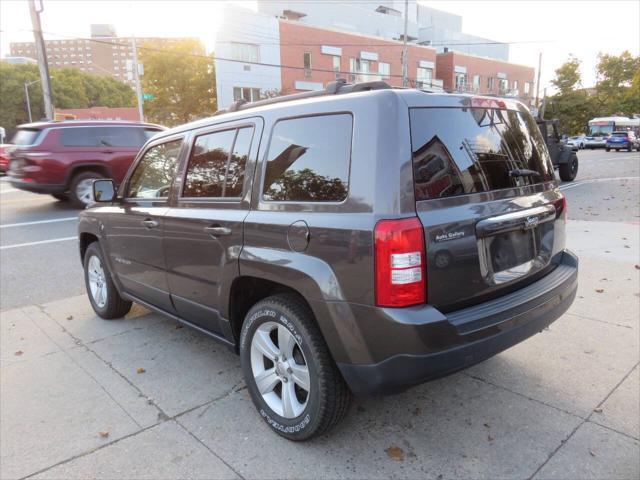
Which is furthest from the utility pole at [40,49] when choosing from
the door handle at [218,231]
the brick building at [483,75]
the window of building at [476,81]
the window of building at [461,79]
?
the window of building at [476,81]

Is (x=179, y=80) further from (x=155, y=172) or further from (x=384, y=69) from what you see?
(x=155, y=172)

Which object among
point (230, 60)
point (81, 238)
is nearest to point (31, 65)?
point (230, 60)

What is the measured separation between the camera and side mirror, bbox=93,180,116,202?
4.14 m

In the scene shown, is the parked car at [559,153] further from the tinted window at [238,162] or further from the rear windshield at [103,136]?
the tinted window at [238,162]

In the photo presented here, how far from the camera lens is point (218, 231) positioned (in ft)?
9.76

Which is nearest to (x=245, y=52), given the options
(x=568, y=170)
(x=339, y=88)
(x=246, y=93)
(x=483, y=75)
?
(x=246, y=93)

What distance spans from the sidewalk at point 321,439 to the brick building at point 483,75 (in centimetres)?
5297

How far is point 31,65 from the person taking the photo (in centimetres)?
7100

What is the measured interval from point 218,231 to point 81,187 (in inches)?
385

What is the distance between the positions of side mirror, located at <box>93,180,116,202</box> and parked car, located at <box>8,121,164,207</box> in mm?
7029

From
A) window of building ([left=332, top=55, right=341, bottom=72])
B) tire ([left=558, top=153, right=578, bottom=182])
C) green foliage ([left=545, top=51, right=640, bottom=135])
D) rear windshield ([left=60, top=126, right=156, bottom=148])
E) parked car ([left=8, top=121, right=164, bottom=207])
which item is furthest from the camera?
green foliage ([left=545, top=51, right=640, bottom=135])

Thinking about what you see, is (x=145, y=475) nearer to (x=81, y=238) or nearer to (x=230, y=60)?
(x=81, y=238)

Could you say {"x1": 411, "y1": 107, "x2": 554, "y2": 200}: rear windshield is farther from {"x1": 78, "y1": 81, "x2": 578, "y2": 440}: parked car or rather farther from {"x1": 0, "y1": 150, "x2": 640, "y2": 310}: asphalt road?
{"x1": 0, "y1": 150, "x2": 640, "y2": 310}: asphalt road

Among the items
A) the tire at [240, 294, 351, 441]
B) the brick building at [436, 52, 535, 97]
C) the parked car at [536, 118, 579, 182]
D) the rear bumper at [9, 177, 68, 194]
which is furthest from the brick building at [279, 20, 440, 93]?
the tire at [240, 294, 351, 441]
